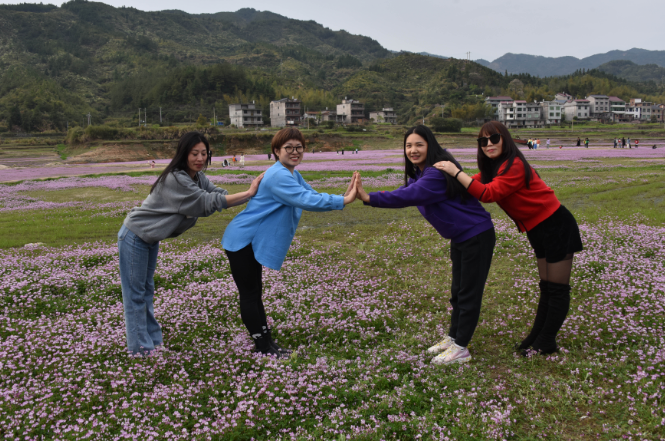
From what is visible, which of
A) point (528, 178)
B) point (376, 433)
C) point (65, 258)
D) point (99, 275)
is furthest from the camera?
point (65, 258)

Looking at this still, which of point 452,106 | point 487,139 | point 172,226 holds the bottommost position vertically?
point 172,226

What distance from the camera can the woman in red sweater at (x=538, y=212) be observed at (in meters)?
4.72

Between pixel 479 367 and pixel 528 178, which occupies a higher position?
pixel 528 178

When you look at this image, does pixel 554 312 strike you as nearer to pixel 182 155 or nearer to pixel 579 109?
pixel 182 155

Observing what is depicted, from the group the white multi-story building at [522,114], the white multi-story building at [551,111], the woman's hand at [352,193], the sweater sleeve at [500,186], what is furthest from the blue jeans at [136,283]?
the white multi-story building at [551,111]

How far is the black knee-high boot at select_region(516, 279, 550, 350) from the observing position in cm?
505

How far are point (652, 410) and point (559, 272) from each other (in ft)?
5.26

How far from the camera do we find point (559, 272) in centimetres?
486

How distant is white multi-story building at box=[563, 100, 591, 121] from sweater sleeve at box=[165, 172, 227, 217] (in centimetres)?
Answer: 16225

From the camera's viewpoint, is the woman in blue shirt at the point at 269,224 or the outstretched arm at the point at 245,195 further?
the outstretched arm at the point at 245,195

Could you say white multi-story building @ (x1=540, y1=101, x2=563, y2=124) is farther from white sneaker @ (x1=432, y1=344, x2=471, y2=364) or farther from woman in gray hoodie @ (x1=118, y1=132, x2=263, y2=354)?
woman in gray hoodie @ (x1=118, y1=132, x2=263, y2=354)

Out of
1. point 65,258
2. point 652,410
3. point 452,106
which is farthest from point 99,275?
point 452,106

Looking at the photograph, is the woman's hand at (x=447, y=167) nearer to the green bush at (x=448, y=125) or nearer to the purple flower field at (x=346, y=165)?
the purple flower field at (x=346, y=165)

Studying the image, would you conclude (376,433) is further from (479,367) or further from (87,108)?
(87,108)
